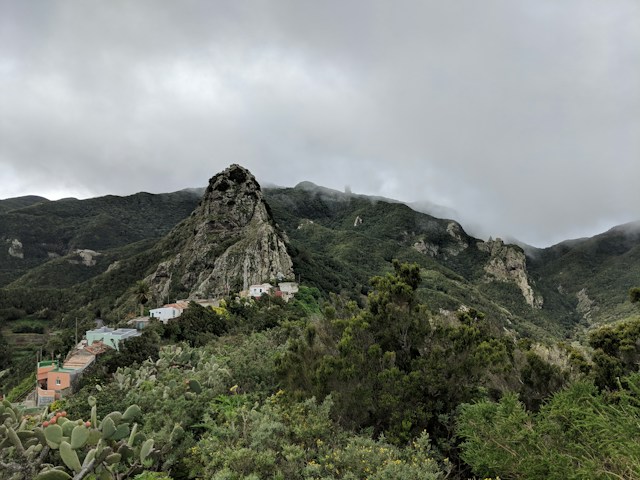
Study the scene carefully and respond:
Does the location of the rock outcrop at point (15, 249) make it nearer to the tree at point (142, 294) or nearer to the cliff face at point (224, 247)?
the cliff face at point (224, 247)

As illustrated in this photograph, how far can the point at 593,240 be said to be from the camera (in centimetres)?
19950

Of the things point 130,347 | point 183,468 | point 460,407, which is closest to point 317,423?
point 183,468

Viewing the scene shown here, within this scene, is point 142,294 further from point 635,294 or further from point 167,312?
point 635,294

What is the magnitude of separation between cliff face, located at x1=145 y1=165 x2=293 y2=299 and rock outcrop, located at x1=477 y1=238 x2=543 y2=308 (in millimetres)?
105959

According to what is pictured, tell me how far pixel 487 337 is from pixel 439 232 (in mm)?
172570

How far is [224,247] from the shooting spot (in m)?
67.6

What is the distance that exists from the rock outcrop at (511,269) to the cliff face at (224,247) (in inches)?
4172

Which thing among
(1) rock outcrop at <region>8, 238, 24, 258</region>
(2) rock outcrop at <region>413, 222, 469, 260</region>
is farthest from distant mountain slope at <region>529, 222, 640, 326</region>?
(1) rock outcrop at <region>8, 238, 24, 258</region>

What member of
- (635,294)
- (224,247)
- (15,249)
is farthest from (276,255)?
(15,249)

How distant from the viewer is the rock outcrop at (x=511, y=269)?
Answer: 142 metres

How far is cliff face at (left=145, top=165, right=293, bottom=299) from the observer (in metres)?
59.1

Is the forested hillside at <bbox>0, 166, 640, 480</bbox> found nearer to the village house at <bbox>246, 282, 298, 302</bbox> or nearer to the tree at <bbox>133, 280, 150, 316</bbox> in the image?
the village house at <bbox>246, 282, 298, 302</bbox>

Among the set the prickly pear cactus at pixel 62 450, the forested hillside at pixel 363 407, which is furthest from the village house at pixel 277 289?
the prickly pear cactus at pixel 62 450

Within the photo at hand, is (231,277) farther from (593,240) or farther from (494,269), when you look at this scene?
(593,240)
